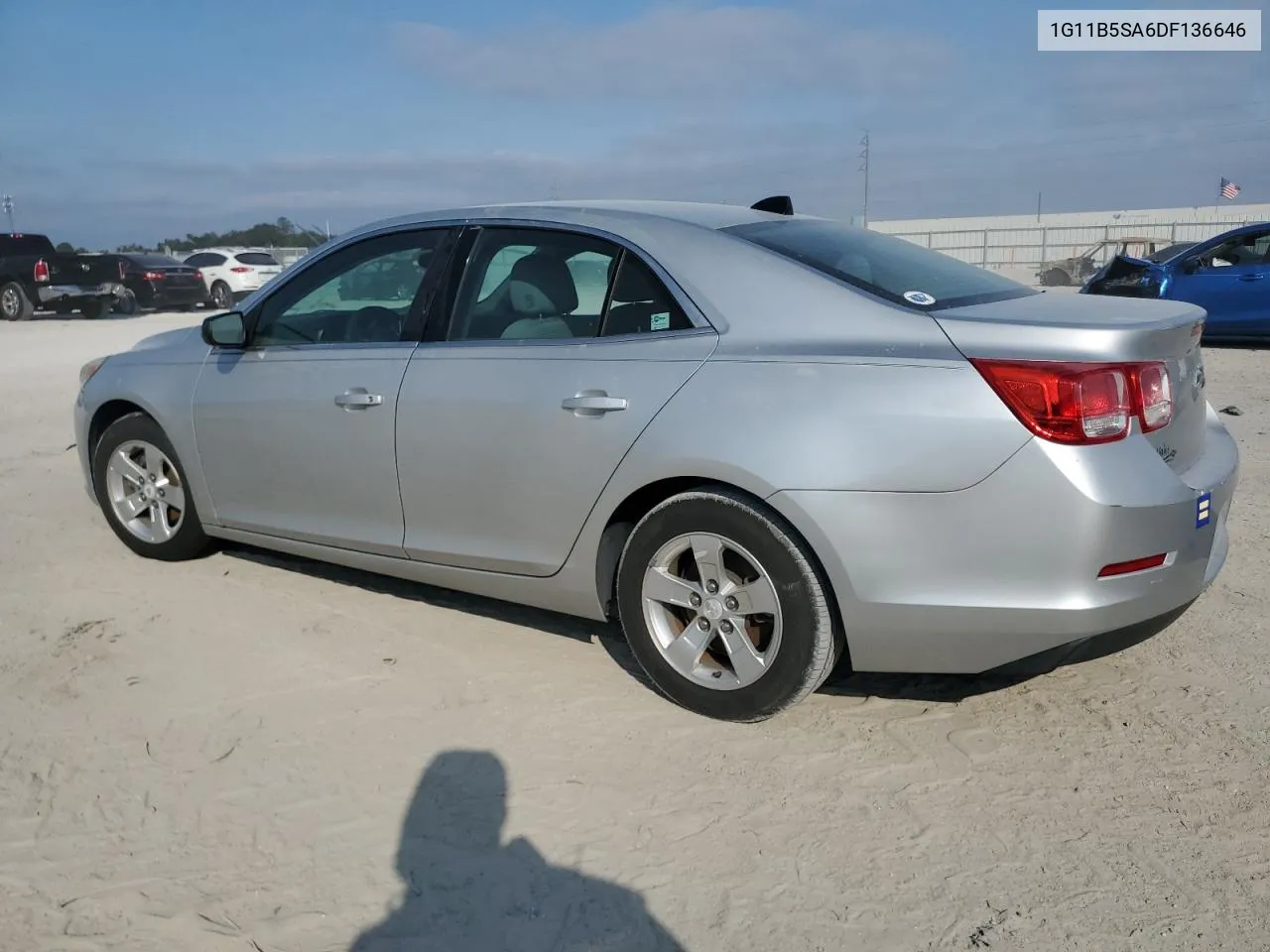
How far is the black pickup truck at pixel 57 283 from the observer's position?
2200 cm

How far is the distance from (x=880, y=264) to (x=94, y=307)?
22.9 meters

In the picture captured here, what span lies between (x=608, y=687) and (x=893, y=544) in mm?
1202

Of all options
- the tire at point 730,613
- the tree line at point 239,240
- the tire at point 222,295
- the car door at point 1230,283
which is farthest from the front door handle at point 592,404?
the tree line at point 239,240

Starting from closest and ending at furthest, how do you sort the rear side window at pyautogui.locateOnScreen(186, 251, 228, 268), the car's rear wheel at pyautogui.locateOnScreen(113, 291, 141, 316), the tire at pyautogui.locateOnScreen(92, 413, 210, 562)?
the tire at pyautogui.locateOnScreen(92, 413, 210, 562), the car's rear wheel at pyautogui.locateOnScreen(113, 291, 141, 316), the rear side window at pyautogui.locateOnScreen(186, 251, 228, 268)

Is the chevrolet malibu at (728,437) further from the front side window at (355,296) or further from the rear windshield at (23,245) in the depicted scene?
the rear windshield at (23,245)

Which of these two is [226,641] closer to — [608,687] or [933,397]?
[608,687]

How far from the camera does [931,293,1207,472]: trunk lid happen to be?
8.91ft

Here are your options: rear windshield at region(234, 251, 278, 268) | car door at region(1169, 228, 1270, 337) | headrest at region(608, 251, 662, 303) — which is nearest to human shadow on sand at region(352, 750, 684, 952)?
headrest at region(608, 251, 662, 303)

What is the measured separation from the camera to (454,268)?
3.87m

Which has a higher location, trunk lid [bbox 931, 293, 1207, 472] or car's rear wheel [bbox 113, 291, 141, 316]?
car's rear wheel [bbox 113, 291, 141, 316]

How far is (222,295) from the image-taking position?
26.0 metres

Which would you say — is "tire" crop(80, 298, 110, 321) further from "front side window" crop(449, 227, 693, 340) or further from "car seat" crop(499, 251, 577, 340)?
"car seat" crop(499, 251, 577, 340)

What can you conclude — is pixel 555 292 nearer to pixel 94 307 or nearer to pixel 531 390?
pixel 531 390

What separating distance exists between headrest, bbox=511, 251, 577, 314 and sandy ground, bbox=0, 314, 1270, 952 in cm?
126
